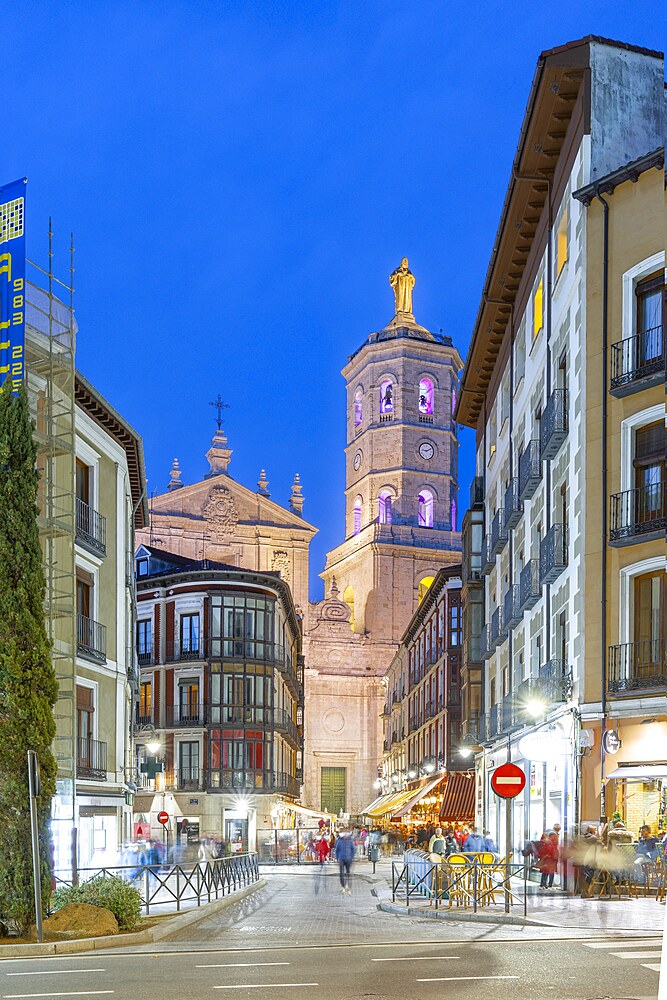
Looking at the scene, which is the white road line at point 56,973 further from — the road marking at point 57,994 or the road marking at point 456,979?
the road marking at point 456,979

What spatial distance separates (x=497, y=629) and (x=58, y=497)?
1923cm

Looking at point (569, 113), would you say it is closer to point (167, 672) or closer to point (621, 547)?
point (621, 547)

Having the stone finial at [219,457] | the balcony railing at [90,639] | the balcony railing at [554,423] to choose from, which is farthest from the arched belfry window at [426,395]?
the balcony railing at [554,423]

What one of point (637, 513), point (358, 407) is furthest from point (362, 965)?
point (358, 407)

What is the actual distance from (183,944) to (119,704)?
18.6 m

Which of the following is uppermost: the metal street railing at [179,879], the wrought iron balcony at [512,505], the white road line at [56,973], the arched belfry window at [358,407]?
the arched belfry window at [358,407]

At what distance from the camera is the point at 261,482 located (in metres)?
97.9

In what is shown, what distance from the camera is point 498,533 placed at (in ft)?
143

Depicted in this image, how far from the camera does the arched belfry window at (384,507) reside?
368 ft

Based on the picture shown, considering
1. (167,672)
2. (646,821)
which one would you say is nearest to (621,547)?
(646,821)

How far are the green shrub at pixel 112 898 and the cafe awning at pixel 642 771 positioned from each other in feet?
33.7

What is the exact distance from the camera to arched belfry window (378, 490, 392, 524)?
112 meters

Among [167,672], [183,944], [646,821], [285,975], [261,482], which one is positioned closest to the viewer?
[285,975]

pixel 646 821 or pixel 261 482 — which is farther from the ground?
pixel 261 482
